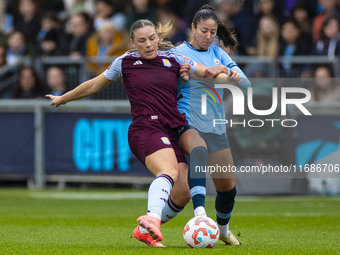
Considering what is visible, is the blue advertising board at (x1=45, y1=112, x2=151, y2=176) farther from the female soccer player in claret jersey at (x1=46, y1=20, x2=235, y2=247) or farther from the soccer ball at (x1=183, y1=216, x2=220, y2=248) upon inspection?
the soccer ball at (x1=183, y1=216, x2=220, y2=248)

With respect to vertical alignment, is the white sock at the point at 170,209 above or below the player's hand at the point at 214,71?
below

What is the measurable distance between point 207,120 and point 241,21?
30.6 ft

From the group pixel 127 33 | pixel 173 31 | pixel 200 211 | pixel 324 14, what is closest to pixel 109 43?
pixel 127 33

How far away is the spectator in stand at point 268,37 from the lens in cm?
1591

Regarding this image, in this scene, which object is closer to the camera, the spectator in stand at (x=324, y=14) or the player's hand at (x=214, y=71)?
the player's hand at (x=214, y=71)

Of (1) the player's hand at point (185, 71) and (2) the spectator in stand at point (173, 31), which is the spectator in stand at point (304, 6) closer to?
(2) the spectator in stand at point (173, 31)

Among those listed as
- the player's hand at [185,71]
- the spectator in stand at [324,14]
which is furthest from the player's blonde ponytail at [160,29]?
the spectator in stand at [324,14]

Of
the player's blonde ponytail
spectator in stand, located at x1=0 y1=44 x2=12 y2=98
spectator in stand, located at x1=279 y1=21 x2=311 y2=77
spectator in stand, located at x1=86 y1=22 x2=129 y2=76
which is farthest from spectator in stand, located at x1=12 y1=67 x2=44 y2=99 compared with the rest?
the player's blonde ponytail

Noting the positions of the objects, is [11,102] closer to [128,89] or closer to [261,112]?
[261,112]

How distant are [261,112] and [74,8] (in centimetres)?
965

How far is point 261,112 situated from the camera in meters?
11.4

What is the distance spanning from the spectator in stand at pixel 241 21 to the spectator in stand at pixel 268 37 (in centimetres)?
47

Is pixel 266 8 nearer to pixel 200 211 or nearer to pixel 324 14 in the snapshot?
pixel 324 14

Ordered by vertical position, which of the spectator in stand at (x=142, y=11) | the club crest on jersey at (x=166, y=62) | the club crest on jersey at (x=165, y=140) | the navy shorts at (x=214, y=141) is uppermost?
the spectator in stand at (x=142, y=11)
